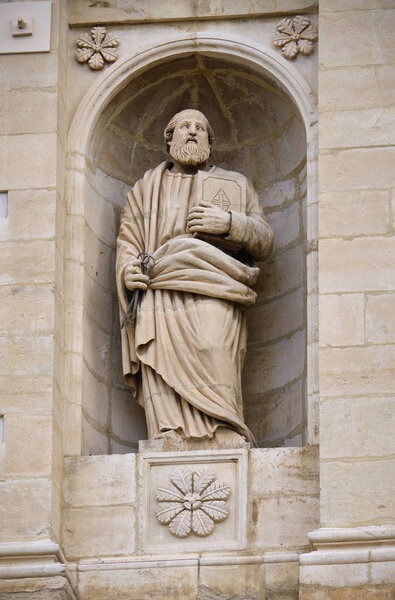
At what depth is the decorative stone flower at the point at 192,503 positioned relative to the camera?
1084 centimetres

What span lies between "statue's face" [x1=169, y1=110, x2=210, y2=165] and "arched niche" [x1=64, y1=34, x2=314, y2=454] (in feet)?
1.42

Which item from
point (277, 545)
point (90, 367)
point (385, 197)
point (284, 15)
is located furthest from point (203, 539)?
point (284, 15)

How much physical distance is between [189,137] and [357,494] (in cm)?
267

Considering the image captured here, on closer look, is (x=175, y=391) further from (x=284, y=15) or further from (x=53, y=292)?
(x=284, y=15)

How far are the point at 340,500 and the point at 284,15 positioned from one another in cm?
326

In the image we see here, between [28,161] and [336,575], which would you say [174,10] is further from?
[336,575]

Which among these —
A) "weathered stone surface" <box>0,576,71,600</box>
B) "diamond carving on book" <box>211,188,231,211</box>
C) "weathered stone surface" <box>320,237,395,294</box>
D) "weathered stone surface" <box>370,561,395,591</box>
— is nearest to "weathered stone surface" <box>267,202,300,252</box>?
"diamond carving on book" <box>211,188,231,211</box>

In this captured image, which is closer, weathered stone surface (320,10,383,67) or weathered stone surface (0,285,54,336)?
weathered stone surface (0,285,54,336)

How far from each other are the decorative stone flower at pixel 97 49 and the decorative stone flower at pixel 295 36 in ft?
3.33

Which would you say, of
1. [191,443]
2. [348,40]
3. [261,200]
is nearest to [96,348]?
[191,443]

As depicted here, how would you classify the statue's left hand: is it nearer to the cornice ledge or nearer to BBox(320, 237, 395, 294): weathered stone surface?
BBox(320, 237, 395, 294): weathered stone surface

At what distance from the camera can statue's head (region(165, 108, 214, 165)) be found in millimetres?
12016

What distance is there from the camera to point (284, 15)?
1217 cm

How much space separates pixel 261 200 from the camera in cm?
1243
